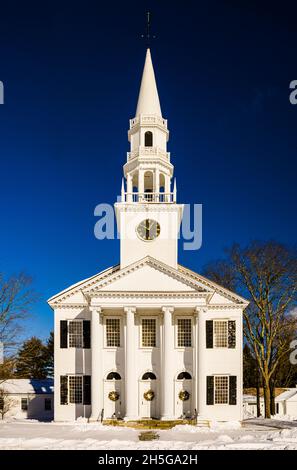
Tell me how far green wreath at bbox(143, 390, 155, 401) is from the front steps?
87.1 inches

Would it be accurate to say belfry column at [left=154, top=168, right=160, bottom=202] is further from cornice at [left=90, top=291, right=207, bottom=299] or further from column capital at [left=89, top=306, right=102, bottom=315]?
column capital at [left=89, top=306, right=102, bottom=315]

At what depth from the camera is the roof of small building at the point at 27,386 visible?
4612 cm

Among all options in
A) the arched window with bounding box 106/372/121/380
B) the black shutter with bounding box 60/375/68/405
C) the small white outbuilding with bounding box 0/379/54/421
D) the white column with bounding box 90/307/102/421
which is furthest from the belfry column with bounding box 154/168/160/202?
the small white outbuilding with bounding box 0/379/54/421

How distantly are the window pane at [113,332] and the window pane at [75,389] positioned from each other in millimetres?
3135

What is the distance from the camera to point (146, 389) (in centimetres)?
3409

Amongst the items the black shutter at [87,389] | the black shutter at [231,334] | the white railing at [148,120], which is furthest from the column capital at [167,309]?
the white railing at [148,120]

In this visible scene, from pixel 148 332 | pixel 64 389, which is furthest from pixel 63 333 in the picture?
pixel 148 332

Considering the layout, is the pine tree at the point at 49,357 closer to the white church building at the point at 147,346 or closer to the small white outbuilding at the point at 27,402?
the small white outbuilding at the point at 27,402

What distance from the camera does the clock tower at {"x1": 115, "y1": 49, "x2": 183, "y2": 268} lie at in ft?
122

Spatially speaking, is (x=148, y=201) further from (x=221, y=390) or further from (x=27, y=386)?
(x=27, y=386)
